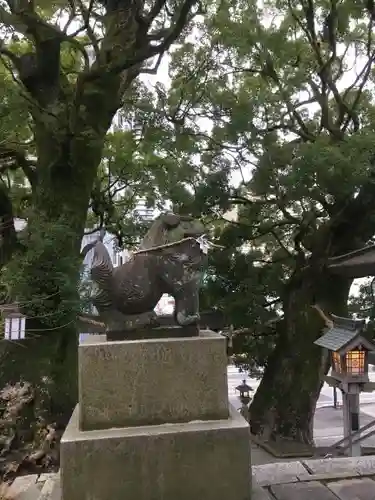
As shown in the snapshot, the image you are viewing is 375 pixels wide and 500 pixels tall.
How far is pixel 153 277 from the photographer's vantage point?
138 inches

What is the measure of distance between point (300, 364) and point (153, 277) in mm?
6850

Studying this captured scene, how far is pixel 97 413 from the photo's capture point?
10.2ft

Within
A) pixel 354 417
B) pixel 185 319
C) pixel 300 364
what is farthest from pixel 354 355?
pixel 185 319

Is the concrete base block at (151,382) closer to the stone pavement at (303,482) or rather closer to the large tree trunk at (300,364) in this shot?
the stone pavement at (303,482)

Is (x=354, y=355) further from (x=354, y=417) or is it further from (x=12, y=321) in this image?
(x=12, y=321)

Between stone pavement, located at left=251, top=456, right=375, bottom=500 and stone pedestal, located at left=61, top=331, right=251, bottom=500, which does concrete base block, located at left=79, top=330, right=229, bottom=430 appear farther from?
stone pavement, located at left=251, top=456, right=375, bottom=500

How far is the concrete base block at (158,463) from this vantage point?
2.94 meters

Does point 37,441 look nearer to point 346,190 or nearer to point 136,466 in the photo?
point 136,466

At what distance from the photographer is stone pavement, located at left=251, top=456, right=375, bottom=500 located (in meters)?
3.50

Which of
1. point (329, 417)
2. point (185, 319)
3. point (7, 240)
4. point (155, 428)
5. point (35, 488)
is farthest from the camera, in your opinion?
point (329, 417)

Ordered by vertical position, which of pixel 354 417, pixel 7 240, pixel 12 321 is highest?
pixel 7 240

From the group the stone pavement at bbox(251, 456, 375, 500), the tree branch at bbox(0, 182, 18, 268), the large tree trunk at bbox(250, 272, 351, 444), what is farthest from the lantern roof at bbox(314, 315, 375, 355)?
the tree branch at bbox(0, 182, 18, 268)

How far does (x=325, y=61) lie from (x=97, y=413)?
30.0 ft

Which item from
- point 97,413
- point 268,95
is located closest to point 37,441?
point 97,413
